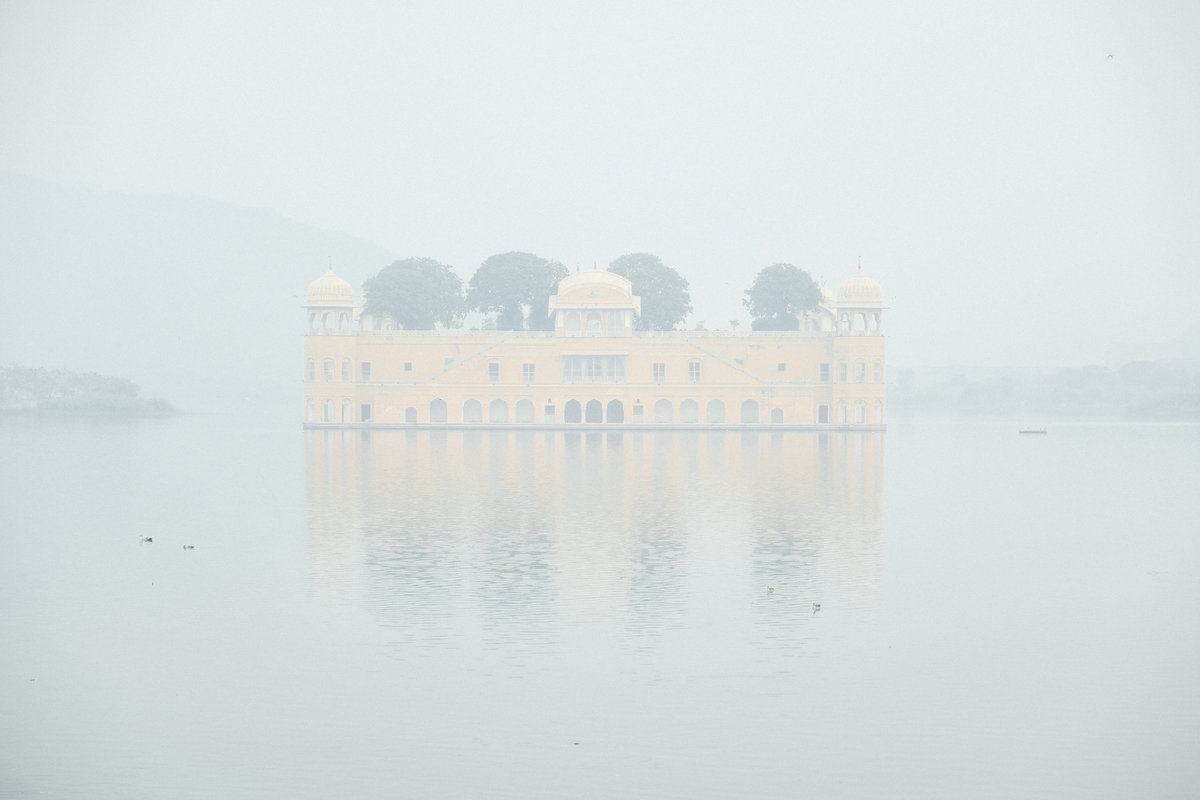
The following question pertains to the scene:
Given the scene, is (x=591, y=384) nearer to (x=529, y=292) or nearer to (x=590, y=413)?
(x=590, y=413)

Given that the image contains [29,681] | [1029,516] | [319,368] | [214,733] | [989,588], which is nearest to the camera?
[214,733]

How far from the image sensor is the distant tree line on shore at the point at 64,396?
112m

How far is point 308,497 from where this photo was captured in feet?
135

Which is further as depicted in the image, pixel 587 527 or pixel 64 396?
pixel 64 396

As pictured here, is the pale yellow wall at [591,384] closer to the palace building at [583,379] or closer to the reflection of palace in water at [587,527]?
the palace building at [583,379]

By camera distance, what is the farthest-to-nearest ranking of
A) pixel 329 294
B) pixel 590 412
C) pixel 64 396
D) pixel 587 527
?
pixel 64 396, pixel 329 294, pixel 590 412, pixel 587 527

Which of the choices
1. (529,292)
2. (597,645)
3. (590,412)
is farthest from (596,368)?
(597,645)

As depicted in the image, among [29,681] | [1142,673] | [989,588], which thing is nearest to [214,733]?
[29,681]

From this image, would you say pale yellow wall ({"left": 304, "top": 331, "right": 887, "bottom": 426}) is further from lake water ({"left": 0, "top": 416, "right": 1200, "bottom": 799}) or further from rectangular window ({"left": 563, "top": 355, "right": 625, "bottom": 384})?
lake water ({"left": 0, "top": 416, "right": 1200, "bottom": 799})

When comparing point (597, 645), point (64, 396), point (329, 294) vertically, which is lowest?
point (597, 645)

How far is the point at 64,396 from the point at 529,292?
39.8 meters

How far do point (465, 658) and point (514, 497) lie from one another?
20925mm

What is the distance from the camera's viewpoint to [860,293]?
8775cm

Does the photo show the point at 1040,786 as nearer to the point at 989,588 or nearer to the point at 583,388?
the point at 989,588
